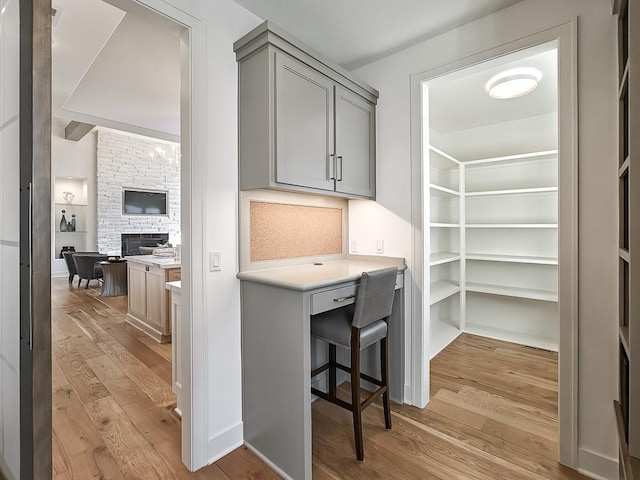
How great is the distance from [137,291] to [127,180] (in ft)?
17.2

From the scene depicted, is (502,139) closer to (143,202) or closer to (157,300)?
(157,300)

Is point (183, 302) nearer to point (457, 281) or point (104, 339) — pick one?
point (104, 339)

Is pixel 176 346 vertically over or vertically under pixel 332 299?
under

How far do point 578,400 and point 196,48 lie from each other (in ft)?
9.04

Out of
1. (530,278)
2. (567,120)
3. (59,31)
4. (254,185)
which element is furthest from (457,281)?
(59,31)

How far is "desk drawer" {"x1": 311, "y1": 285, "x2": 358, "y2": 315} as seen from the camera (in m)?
1.61

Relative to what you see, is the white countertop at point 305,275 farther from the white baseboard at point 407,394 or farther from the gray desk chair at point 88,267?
the gray desk chair at point 88,267

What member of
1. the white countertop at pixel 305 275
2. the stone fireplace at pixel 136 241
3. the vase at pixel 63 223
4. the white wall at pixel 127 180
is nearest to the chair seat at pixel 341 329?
the white countertop at pixel 305 275

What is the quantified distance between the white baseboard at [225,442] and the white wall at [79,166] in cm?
772

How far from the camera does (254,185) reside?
70.9 inches

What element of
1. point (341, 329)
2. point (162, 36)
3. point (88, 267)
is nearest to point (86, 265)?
point (88, 267)

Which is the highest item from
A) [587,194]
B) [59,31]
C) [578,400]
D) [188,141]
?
[59,31]

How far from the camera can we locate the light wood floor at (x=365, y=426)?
166 cm

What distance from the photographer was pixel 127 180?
7.97 metres
